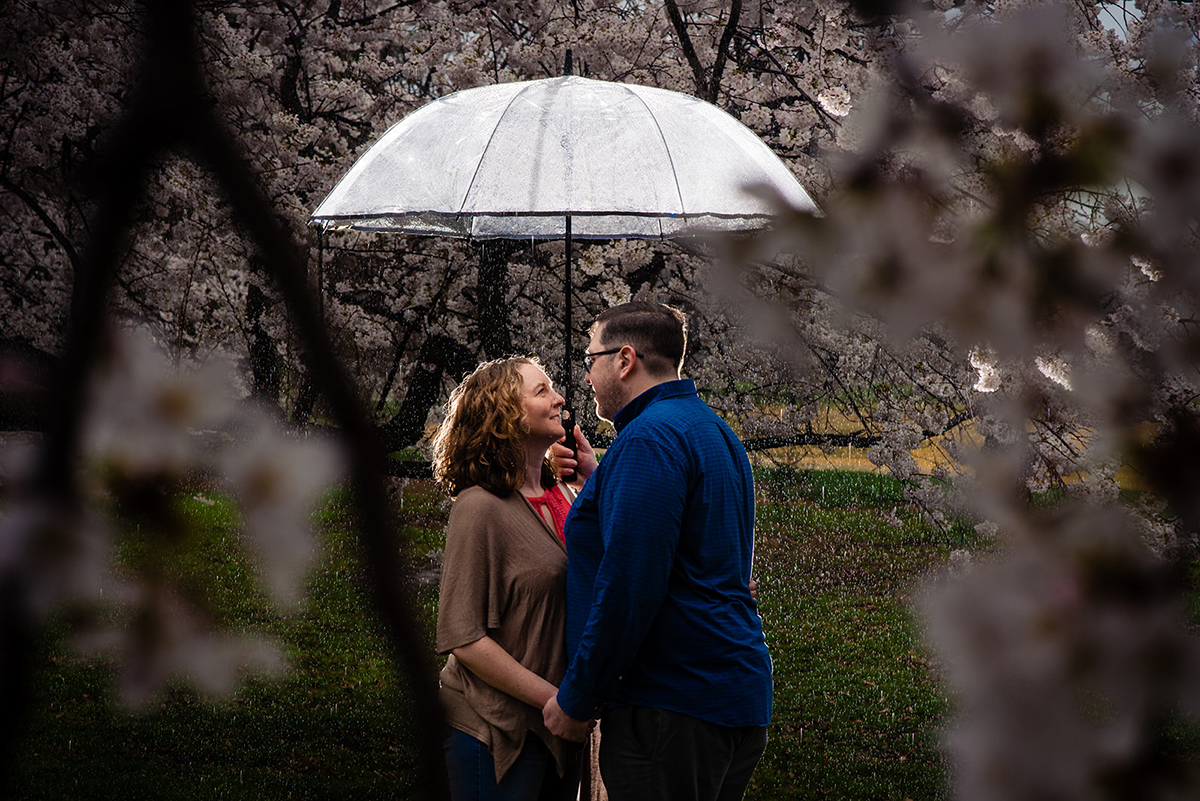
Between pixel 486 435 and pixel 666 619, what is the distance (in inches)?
23.8

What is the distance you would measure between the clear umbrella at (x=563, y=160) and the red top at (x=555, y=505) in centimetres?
76

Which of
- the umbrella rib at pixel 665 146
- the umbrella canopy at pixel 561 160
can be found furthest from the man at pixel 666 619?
the umbrella canopy at pixel 561 160

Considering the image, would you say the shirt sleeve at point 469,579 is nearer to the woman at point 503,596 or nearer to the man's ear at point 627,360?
the woman at point 503,596

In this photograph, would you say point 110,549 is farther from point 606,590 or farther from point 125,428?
point 606,590

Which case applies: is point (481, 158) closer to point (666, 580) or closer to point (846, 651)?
point (666, 580)

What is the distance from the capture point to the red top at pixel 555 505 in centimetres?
237

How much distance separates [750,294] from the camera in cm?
77

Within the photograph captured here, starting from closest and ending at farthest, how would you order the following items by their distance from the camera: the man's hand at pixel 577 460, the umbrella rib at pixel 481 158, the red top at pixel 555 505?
1. the red top at pixel 555 505
2. the man's hand at pixel 577 460
3. the umbrella rib at pixel 481 158

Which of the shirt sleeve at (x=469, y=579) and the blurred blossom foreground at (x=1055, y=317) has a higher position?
the blurred blossom foreground at (x=1055, y=317)

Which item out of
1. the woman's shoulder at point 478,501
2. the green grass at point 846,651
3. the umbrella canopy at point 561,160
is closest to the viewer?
the woman's shoulder at point 478,501

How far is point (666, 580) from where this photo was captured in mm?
2004

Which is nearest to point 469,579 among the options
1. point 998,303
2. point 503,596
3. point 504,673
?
point 503,596

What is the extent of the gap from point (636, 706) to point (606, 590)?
28cm

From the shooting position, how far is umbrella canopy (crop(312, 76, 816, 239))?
3088 millimetres
